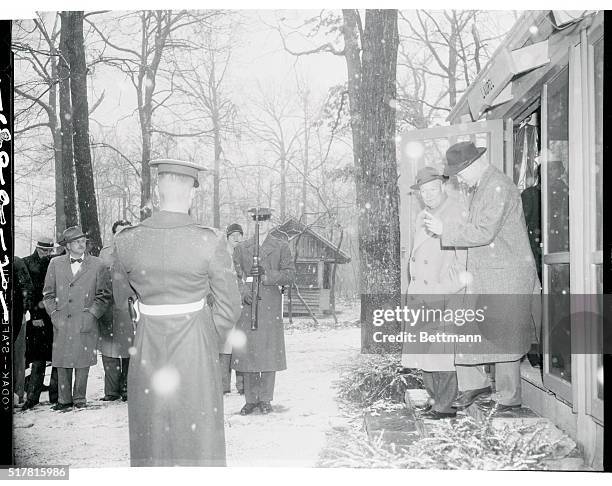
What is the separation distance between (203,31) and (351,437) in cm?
256

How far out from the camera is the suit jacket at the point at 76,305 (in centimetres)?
423

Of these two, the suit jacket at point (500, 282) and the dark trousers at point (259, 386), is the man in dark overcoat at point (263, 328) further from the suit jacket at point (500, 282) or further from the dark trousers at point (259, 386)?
the suit jacket at point (500, 282)

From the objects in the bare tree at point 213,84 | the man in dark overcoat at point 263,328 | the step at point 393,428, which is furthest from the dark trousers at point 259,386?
the bare tree at point 213,84

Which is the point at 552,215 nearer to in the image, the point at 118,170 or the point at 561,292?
the point at 561,292

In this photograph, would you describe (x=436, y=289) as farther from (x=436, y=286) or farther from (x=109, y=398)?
(x=109, y=398)

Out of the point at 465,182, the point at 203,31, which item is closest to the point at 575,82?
the point at 465,182

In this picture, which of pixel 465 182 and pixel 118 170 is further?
pixel 118 170

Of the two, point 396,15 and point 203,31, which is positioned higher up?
point 396,15

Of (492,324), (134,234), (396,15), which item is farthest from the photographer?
(396,15)

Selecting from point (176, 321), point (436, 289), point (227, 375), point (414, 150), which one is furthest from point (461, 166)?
point (227, 375)

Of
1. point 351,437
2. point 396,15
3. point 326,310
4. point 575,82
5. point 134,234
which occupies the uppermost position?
point 396,15

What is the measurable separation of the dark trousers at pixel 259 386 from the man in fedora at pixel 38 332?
1.42 m

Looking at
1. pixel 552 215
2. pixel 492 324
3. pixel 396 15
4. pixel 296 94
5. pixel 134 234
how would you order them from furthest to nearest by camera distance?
pixel 396 15 → pixel 296 94 → pixel 552 215 → pixel 492 324 → pixel 134 234

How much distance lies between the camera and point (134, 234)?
2822mm
